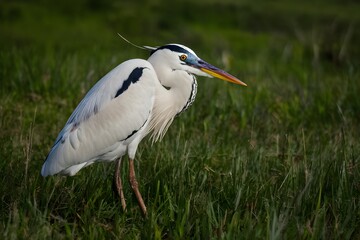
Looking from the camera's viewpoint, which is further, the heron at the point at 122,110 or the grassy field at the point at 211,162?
the heron at the point at 122,110

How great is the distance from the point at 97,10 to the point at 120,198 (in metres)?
11.8

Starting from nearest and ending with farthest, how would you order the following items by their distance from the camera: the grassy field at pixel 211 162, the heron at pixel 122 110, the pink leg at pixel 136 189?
the grassy field at pixel 211 162 < the pink leg at pixel 136 189 < the heron at pixel 122 110

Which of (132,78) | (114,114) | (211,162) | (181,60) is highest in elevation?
(181,60)

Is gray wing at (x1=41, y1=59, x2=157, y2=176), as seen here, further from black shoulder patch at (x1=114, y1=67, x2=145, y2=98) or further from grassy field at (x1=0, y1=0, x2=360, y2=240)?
grassy field at (x1=0, y1=0, x2=360, y2=240)

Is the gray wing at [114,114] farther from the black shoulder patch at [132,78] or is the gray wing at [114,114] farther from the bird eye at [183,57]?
the bird eye at [183,57]

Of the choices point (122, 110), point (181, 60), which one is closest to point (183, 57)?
point (181, 60)

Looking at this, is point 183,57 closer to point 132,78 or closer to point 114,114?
point 132,78

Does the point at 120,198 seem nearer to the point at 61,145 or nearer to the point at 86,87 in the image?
the point at 61,145

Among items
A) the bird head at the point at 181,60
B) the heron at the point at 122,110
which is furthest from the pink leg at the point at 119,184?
the bird head at the point at 181,60

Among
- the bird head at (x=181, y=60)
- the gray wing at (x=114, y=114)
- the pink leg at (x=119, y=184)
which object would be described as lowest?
the pink leg at (x=119, y=184)

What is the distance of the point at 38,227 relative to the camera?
3.09 metres

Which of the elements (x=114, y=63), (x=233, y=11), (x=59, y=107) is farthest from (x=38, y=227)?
(x=233, y=11)

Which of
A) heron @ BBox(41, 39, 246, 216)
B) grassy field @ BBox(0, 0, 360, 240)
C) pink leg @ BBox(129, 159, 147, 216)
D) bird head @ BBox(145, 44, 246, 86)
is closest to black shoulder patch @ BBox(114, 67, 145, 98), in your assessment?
heron @ BBox(41, 39, 246, 216)

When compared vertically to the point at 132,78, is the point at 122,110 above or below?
below
